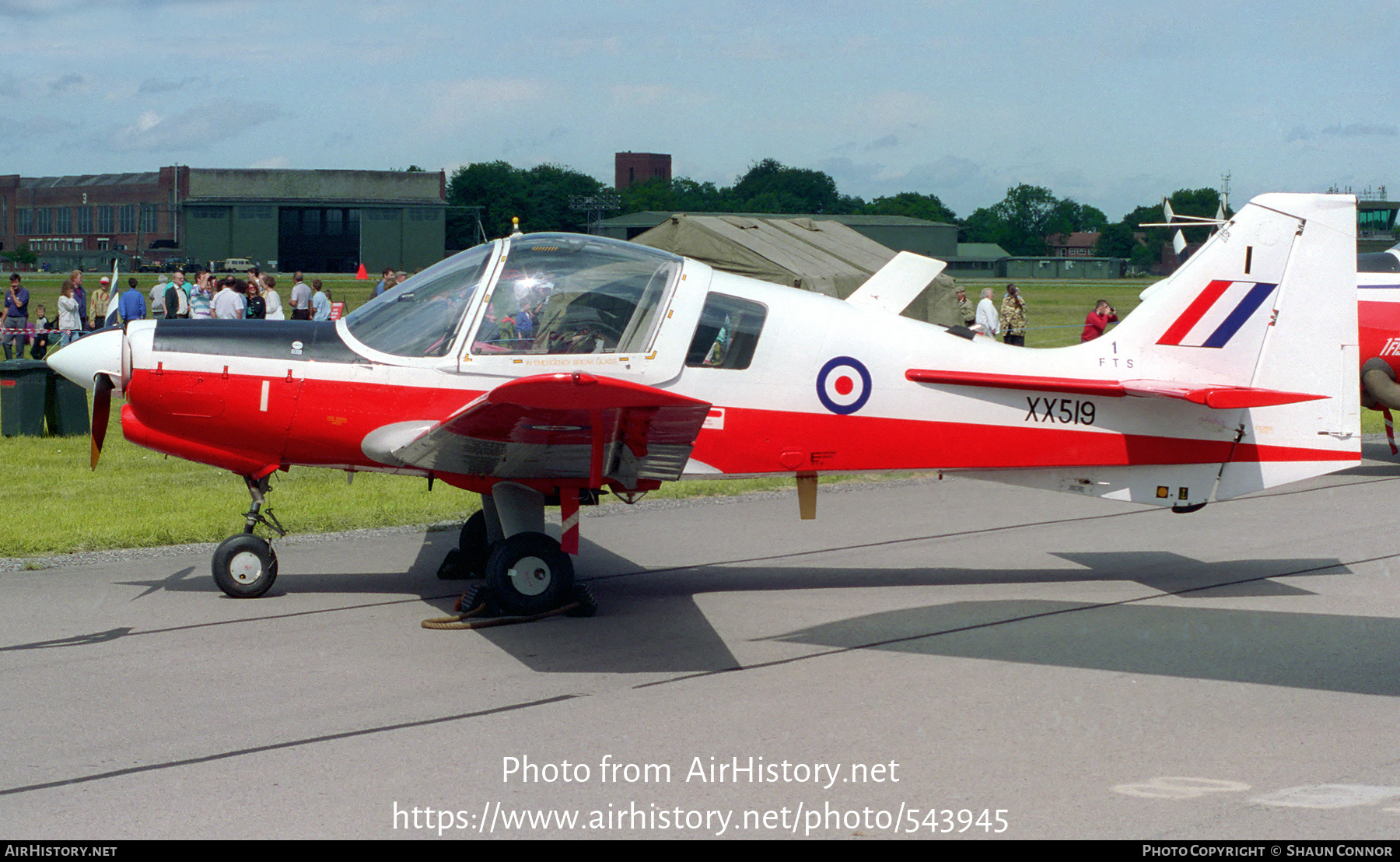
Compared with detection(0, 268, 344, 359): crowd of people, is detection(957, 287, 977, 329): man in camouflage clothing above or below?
above

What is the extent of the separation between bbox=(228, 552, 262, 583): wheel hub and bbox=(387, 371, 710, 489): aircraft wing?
121cm

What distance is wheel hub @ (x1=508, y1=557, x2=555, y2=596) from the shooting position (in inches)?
277

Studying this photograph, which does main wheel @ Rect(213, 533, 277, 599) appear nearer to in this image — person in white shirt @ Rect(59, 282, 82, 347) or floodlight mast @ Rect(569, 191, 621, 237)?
person in white shirt @ Rect(59, 282, 82, 347)

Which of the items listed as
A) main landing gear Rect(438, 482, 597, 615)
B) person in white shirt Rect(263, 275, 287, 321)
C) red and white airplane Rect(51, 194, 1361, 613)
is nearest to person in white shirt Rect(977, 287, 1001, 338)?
person in white shirt Rect(263, 275, 287, 321)

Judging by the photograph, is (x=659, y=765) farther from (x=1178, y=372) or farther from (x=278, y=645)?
(x=1178, y=372)

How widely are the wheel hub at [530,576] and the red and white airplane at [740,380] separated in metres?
Result: 0.01

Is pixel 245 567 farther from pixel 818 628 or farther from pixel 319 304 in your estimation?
pixel 319 304

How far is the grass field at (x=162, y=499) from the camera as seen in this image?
30.6ft

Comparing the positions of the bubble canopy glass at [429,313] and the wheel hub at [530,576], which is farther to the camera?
the bubble canopy glass at [429,313]

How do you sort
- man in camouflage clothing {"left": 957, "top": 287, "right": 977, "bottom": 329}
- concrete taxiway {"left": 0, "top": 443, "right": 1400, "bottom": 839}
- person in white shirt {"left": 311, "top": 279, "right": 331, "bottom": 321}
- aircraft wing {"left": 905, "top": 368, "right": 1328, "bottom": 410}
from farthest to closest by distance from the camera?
man in camouflage clothing {"left": 957, "top": 287, "right": 977, "bottom": 329} → person in white shirt {"left": 311, "top": 279, "right": 331, "bottom": 321} → aircraft wing {"left": 905, "top": 368, "right": 1328, "bottom": 410} → concrete taxiway {"left": 0, "top": 443, "right": 1400, "bottom": 839}

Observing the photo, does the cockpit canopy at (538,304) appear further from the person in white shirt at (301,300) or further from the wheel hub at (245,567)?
the person in white shirt at (301,300)

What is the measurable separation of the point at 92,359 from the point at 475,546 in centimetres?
258

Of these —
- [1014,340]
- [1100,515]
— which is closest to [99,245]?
[1014,340]

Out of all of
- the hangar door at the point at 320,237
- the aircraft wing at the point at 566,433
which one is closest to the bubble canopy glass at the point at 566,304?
the aircraft wing at the point at 566,433
